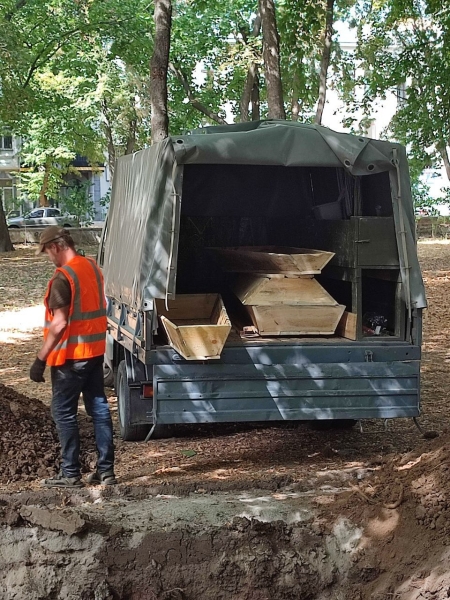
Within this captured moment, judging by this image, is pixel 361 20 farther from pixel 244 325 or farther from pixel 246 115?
pixel 244 325

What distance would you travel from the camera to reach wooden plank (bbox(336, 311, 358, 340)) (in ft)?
23.1

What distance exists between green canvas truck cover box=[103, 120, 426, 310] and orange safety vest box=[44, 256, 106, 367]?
22.4 inches

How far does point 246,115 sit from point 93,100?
1074 centimetres

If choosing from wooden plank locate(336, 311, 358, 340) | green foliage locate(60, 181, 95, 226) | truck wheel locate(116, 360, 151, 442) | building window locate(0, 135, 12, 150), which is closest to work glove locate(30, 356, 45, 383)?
truck wheel locate(116, 360, 151, 442)

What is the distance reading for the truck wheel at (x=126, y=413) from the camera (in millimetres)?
7281

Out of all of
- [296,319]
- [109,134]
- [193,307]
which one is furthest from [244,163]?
[109,134]

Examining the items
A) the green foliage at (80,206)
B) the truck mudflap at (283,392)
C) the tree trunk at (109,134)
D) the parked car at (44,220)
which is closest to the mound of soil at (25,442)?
the truck mudflap at (283,392)

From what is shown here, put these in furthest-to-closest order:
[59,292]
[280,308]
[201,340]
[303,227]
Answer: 1. [303,227]
2. [280,308]
3. [201,340]
4. [59,292]

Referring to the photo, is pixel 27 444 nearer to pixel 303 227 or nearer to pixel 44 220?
pixel 303 227

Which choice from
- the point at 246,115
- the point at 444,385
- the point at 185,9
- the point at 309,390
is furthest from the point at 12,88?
the point at 309,390

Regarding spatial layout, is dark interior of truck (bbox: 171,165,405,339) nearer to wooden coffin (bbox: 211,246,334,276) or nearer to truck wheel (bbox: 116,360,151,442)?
wooden coffin (bbox: 211,246,334,276)

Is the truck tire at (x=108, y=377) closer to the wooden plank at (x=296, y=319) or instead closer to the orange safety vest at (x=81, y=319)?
the wooden plank at (x=296, y=319)

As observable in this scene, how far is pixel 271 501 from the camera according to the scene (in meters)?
5.55

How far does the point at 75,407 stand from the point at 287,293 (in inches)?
80.0
